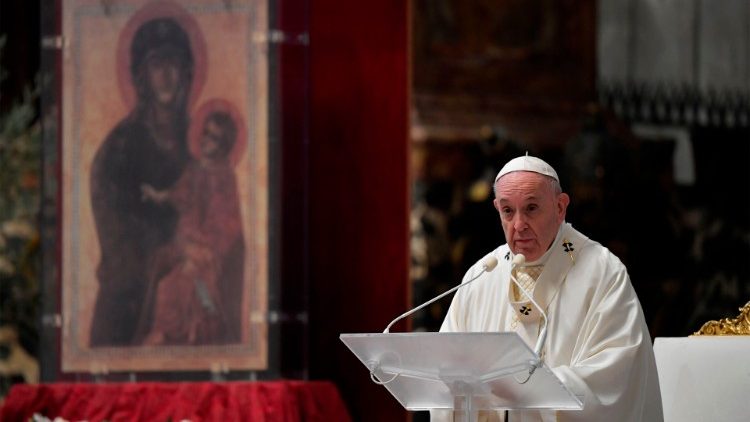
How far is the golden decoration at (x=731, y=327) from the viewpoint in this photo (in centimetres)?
580

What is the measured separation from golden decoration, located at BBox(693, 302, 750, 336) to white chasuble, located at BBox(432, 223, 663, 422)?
58 centimetres

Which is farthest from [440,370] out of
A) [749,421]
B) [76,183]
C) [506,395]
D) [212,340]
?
[76,183]

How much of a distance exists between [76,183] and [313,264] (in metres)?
1.24

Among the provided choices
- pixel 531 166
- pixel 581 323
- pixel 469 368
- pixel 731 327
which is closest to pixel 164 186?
pixel 531 166

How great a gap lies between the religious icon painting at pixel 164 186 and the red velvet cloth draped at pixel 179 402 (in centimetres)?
21

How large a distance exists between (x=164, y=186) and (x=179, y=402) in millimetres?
1067

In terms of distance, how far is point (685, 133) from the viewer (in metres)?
13.6

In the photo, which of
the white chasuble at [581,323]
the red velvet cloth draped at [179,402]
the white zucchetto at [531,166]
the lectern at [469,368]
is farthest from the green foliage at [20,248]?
the lectern at [469,368]

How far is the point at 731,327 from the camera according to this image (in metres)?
5.82

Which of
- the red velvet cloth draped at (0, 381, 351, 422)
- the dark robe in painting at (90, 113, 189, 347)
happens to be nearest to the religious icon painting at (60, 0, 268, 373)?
the dark robe in painting at (90, 113, 189, 347)

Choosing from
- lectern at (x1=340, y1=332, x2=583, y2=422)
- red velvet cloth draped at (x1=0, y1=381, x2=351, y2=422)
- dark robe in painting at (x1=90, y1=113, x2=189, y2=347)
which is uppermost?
dark robe in painting at (x1=90, y1=113, x2=189, y2=347)

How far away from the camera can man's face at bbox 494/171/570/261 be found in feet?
17.5

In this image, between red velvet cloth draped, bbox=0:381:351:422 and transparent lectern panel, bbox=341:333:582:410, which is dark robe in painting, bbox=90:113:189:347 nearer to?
red velvet cloth draped, bbox=0:381:351:422

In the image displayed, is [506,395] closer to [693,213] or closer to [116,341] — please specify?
[116,341]
